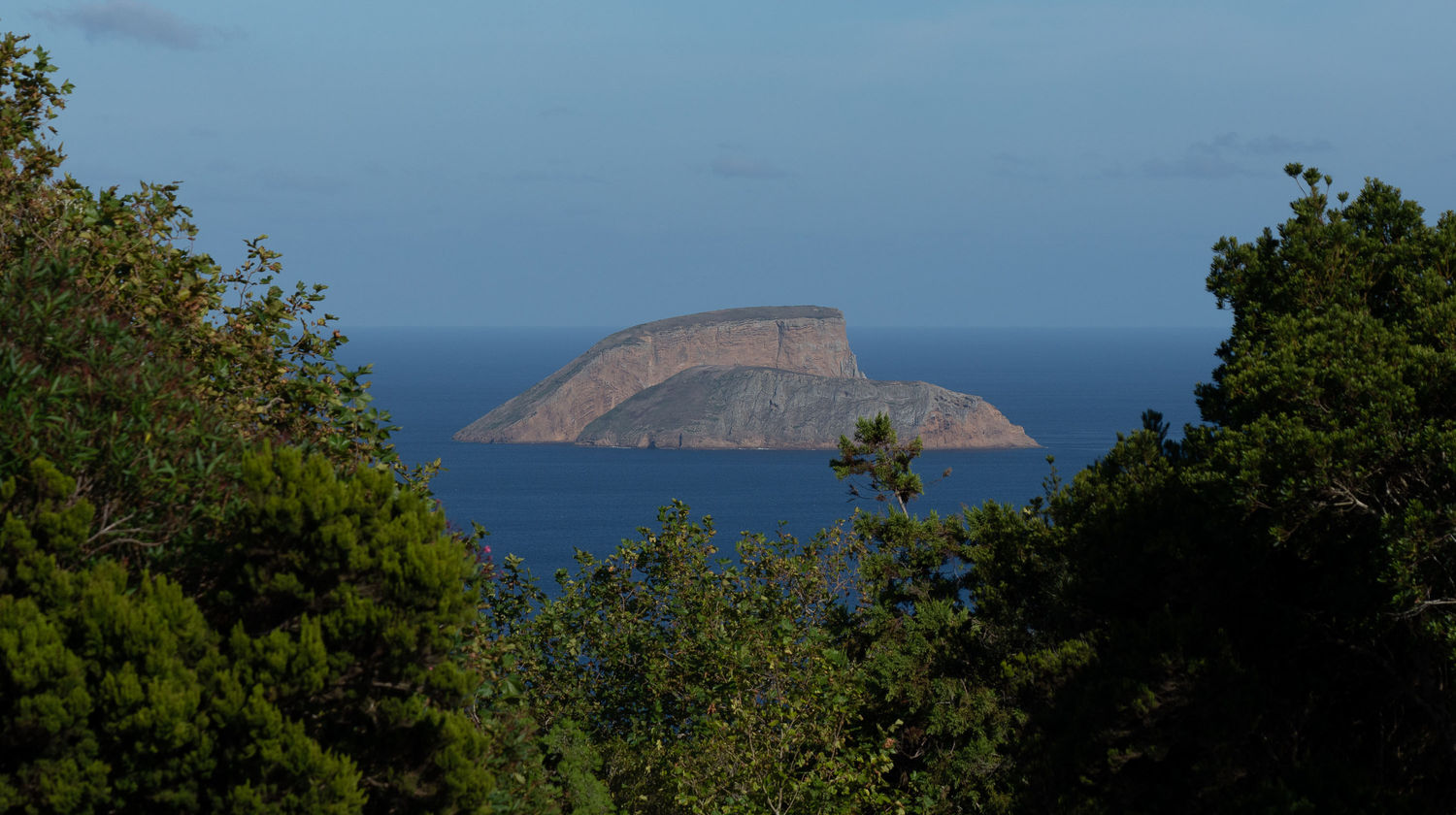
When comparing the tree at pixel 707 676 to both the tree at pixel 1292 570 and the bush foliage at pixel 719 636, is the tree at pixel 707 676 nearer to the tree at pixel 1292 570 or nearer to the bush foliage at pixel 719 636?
the bush foliage at pixel 719 636

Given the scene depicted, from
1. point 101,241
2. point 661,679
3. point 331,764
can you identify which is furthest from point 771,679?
point 101,241

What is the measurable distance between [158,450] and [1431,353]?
12524mm

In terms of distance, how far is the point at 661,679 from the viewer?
24.8 metres

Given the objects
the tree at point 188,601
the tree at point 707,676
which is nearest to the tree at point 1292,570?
the tree at point 707,676

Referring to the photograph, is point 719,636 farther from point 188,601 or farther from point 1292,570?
point 188,601

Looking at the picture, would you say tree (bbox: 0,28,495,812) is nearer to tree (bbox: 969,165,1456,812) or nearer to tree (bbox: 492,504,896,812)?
tree (bbox: 492,504,896,812)

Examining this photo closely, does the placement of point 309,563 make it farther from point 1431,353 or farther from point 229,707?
point 1431,353

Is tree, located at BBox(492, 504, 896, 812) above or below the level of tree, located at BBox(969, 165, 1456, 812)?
below

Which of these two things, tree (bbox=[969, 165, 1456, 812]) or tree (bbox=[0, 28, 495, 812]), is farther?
tree (bbox=[969, 165, 1456, 812])

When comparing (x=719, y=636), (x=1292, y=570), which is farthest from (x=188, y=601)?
(x=719, y=636)

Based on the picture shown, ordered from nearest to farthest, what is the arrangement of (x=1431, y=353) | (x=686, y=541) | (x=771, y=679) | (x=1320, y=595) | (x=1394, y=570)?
(x=1394, y=570)
(x=1431, y=353)
(x=1320, y=595)
(x=771, y=679)
(x=686, y=541)

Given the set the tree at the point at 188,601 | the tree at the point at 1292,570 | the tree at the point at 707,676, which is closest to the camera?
the tree at the point at 188,601

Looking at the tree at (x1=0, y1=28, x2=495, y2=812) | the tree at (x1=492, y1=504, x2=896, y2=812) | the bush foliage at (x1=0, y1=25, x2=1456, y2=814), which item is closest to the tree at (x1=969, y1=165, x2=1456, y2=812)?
the bush foliage at (x1=0, y1=25, x2=1456, y2=814)

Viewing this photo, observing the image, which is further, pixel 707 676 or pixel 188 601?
pixel 707 676
